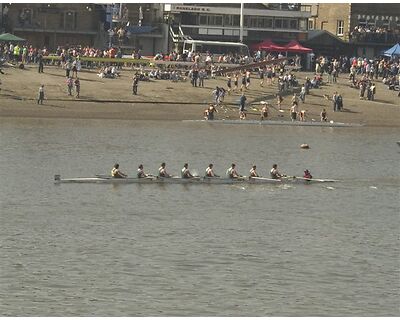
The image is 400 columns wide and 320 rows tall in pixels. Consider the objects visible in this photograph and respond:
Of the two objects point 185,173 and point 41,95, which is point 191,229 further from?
point 41,95

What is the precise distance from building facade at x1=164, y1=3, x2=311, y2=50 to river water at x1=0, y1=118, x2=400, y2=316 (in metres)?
20.8

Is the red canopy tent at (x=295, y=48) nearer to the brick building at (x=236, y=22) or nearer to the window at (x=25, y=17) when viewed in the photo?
the brick building at (x=236, y=22)

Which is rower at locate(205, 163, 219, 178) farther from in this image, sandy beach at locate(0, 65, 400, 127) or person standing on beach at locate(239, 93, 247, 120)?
person standing on beach at locate(239, 93, 247, 120)

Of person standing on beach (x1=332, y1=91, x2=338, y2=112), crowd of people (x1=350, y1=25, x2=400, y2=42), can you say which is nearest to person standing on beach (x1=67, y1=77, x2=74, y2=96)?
person standing on beach (x1=332, y1=91, x2=338, y2=112)

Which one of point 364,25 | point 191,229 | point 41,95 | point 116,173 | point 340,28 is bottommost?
point 191,229

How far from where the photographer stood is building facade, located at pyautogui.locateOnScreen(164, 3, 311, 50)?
81188 millimetres

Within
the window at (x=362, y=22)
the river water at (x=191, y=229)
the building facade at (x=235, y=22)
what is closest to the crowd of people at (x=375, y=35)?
the window at (x=362, y=22)

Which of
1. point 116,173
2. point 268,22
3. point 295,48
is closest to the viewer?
point 116,173

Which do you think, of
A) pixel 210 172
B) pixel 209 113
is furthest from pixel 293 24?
pixel 210 172

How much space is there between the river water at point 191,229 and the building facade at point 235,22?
20.8 m

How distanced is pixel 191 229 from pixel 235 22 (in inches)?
1865

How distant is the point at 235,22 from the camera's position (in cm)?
8344

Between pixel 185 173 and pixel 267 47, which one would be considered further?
pixel 267 47

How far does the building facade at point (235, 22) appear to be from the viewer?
81.2 metres
